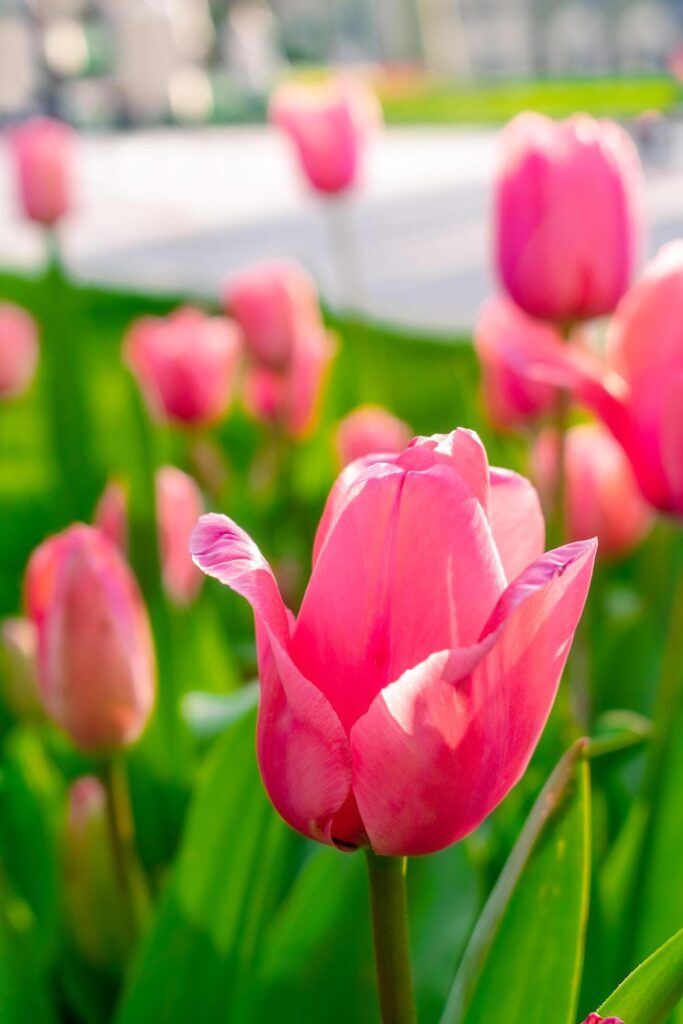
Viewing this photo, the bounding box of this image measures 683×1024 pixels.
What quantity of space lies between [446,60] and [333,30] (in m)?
3.49

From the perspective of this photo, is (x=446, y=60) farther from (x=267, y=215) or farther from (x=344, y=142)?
(x=344, y=142)

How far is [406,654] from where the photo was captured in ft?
0.98

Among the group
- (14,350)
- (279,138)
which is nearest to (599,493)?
(14,350)

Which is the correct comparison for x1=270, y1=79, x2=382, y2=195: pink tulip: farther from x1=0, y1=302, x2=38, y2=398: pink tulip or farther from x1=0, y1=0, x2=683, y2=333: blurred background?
x1=0, y1=302, x2=38, y2=398: pink tulip

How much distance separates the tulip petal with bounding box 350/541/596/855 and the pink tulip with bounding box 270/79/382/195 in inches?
43.3

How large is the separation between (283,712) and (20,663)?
444mm

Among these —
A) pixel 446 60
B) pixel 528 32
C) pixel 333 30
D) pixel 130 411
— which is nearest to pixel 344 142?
pixel 130 411

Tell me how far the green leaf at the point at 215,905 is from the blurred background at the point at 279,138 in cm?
107

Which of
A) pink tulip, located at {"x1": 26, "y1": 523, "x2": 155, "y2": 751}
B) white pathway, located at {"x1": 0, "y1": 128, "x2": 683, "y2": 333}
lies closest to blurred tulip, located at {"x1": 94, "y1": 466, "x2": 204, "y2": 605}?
pink tulip, located at {"x1": 26, "y1": 523, "x2": 155, "y2": 751}

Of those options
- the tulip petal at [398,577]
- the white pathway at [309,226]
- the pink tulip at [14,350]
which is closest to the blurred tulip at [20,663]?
the tulip petal at [398,577]

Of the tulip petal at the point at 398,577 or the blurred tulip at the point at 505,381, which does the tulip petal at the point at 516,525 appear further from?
the blurred tulip at the point at 505,381

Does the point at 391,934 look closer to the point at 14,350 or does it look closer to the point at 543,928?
the point at 543,928

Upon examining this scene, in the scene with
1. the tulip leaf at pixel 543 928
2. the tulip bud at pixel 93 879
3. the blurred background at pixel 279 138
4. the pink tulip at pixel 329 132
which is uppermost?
the pink tulip at pixel 329 132

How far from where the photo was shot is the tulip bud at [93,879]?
639 mm
